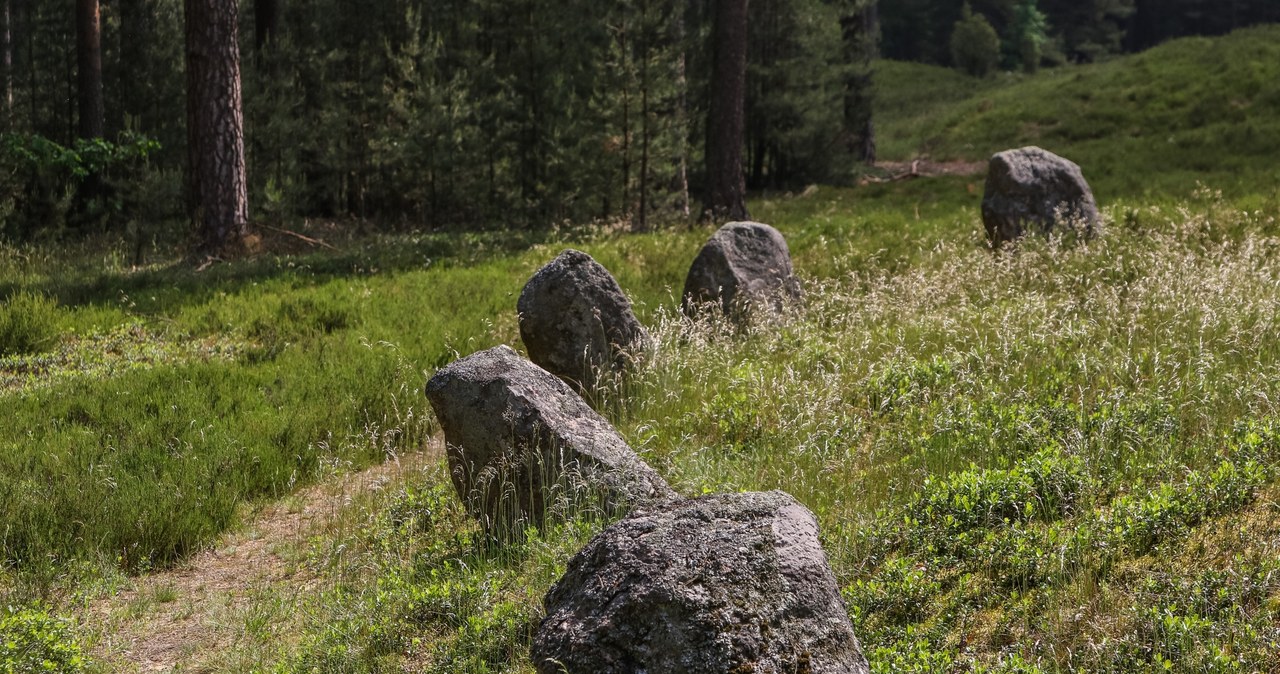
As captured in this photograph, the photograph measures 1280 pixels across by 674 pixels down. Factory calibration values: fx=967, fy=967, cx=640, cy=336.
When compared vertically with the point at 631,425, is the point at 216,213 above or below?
above

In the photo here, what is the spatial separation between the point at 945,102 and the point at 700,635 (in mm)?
40191

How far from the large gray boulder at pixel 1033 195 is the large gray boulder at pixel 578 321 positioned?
6512 mm

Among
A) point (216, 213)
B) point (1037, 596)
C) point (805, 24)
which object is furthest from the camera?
point (805, 24)

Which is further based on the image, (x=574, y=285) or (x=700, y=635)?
(x=574, y=285)

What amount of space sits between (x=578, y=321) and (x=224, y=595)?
3399 millimetres

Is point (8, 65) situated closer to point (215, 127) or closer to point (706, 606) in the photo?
point (215, 127)

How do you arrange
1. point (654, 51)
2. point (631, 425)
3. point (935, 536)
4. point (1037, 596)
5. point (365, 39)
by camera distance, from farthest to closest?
point (365, 39), point (654, 51), point (631, 425), point (935, 536), point (1037, 596)

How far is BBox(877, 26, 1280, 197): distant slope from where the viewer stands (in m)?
18.9

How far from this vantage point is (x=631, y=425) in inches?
275

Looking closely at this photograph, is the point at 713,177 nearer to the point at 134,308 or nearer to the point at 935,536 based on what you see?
the point at 134,308

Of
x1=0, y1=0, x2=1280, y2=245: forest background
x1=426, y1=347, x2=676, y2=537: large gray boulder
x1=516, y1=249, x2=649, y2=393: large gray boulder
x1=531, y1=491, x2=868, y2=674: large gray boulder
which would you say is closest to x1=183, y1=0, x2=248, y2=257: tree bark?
x1=0, y1=0, x2=1280, y2=245: forest background

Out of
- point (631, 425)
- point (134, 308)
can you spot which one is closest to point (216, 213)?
point (134, 308)

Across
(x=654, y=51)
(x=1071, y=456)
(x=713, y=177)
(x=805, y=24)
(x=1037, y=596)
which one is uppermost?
(x=805, y=24)

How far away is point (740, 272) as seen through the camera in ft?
31.3
